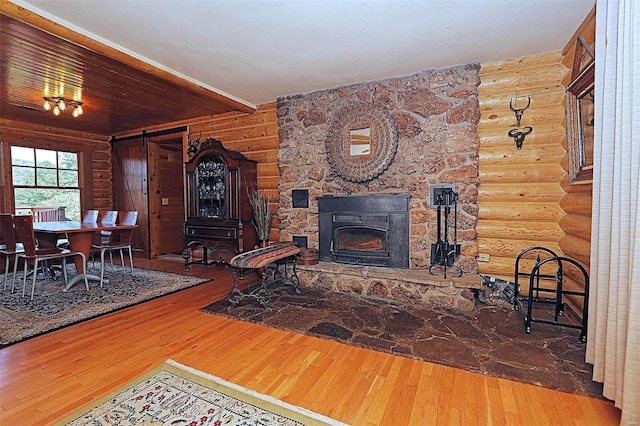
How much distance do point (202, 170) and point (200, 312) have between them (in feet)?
7.54

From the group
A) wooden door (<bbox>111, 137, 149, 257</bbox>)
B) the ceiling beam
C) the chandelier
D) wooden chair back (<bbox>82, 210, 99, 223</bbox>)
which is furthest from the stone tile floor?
wooden door (<bbox>111, 137, 149, 257</bbox>)

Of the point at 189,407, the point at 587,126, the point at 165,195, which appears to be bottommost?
the point at 189,407

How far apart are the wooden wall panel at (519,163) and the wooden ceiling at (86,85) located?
322 centimetres

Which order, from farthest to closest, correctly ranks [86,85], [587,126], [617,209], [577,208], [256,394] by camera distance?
[86,85]
[577,208]
[587,126]
[256,394]
[617,209]

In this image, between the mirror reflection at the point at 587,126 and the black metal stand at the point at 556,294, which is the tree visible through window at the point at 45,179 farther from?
the mirror reflection at the point at 587,126

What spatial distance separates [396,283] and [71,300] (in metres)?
3.49

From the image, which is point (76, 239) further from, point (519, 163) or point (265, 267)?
point (519, 163)

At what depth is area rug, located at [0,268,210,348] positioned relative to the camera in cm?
268

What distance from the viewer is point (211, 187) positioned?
451cm

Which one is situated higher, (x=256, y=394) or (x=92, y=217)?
(x=92, y=217)

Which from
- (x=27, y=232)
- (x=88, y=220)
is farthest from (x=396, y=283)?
(x=88, y=220)

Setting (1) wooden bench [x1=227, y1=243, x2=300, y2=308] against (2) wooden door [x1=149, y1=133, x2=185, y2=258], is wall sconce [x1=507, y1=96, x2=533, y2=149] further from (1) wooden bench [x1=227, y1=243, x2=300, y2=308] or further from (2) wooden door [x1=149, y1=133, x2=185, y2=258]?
(2) wooden door [x1=149, y1=133, x2=185, y2=258]

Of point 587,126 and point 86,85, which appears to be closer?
point 587,126

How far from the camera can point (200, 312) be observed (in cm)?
303
